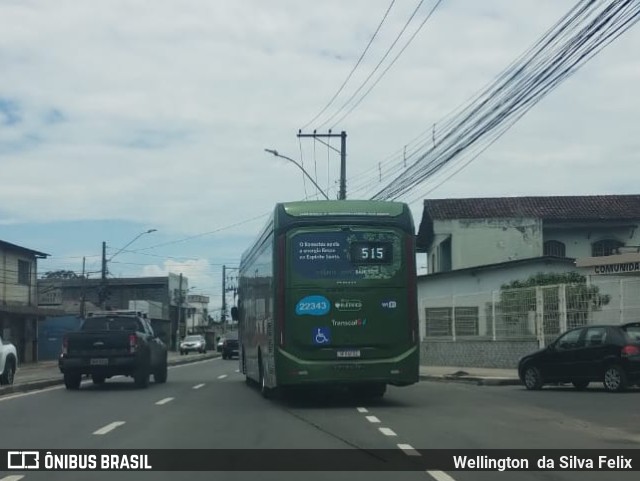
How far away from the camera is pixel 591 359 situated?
1891 cm

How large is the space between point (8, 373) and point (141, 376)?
3745mm

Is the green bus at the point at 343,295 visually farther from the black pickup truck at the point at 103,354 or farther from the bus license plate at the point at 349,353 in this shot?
the black pickup truck at the point at 103,354

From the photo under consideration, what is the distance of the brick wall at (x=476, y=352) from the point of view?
89.5 feet

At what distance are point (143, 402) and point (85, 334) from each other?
14.1ft

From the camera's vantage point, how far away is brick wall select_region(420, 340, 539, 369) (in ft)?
89.5

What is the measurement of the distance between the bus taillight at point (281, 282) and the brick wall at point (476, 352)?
1321 centimetres

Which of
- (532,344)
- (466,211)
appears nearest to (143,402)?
(532,344)

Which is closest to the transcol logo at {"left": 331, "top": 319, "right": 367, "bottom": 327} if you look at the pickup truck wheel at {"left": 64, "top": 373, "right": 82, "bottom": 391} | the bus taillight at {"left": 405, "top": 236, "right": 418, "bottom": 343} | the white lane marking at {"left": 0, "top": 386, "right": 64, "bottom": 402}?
the bus taillight at {"left": 405, "top": 236, "right": 418, "bottom": 343}

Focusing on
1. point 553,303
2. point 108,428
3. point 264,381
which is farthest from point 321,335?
point 553,303

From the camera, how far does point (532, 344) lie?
2648cm

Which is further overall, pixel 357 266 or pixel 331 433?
pixel 357 266

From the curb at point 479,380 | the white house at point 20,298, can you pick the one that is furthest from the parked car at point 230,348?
the curb at point 479,380

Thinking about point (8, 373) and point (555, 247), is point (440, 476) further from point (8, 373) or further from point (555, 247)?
point (555, 247)

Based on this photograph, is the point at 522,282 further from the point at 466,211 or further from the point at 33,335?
the point at 33,335
